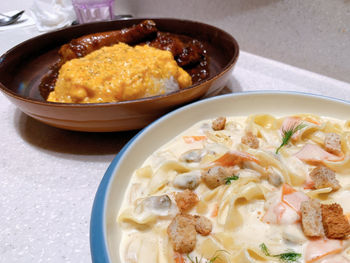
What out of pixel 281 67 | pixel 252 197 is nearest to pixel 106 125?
pixel 252 197

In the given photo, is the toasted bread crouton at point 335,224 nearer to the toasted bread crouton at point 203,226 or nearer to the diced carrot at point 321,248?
the diced carrot at point 321,248

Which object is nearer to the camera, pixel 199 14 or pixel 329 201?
pixel 329 201

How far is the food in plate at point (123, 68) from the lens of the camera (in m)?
1.44

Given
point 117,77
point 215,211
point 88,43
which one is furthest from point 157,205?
point 88,43

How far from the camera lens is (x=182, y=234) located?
857mm

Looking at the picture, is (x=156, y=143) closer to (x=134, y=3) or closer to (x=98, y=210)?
(x=98, y=210)

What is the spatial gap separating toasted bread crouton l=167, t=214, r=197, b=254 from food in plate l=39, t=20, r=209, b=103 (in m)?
0.75

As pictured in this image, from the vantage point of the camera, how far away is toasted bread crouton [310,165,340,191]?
1.00 meters

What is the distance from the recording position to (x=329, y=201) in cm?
100

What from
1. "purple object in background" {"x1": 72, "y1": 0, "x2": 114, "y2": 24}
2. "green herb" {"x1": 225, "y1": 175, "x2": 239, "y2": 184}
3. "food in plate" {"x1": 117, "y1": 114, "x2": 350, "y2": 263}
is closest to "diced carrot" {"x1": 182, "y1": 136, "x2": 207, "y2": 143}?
"food in plate" {"x1": 117, "y1": 114, "x2": 350, "y2": 263}

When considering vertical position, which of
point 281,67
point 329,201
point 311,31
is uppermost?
point 311,31

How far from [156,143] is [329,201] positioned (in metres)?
0.66

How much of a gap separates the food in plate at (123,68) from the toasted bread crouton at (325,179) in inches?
33.7

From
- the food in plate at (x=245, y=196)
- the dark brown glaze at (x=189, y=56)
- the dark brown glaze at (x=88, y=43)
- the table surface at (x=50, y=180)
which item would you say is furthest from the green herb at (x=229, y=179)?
the dark brown glaze at (x=88, y=43)
